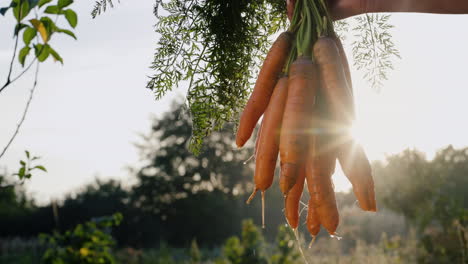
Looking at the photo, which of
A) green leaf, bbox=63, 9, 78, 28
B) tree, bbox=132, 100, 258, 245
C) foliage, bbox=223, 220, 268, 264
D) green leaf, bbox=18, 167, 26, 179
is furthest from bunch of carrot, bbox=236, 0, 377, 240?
tree, bbox=132, 100, 258, 245

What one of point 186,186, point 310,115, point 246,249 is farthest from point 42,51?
point 186,186

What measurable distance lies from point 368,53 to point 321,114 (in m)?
0.59

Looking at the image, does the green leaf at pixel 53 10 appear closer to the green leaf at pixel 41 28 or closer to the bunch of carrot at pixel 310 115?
the green leaf at pixel 41 28

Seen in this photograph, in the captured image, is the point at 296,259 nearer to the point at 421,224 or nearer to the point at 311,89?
the point at 421,224

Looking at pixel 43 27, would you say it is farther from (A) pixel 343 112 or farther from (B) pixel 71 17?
(A) pixel 343 112

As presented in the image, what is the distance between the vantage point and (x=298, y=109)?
101 cm

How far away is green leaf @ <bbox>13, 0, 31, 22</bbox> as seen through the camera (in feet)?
3.41

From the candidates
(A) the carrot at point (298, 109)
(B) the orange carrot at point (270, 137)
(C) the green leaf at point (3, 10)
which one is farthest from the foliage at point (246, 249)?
(C) the green leaf at point (3, 10)

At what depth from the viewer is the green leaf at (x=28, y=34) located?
3.66ft

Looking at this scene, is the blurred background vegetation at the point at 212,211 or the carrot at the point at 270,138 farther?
the blurred background vegetation at the point at 212,211

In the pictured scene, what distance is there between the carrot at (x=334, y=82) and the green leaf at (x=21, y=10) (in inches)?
30.9

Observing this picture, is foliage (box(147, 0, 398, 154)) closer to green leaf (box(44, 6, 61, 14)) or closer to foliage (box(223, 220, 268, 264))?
green leaf (box(44, 6, 61, 14))

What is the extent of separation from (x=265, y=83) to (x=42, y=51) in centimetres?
65

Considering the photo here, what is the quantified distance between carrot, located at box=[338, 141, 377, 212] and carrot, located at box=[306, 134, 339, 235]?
0.14ft
